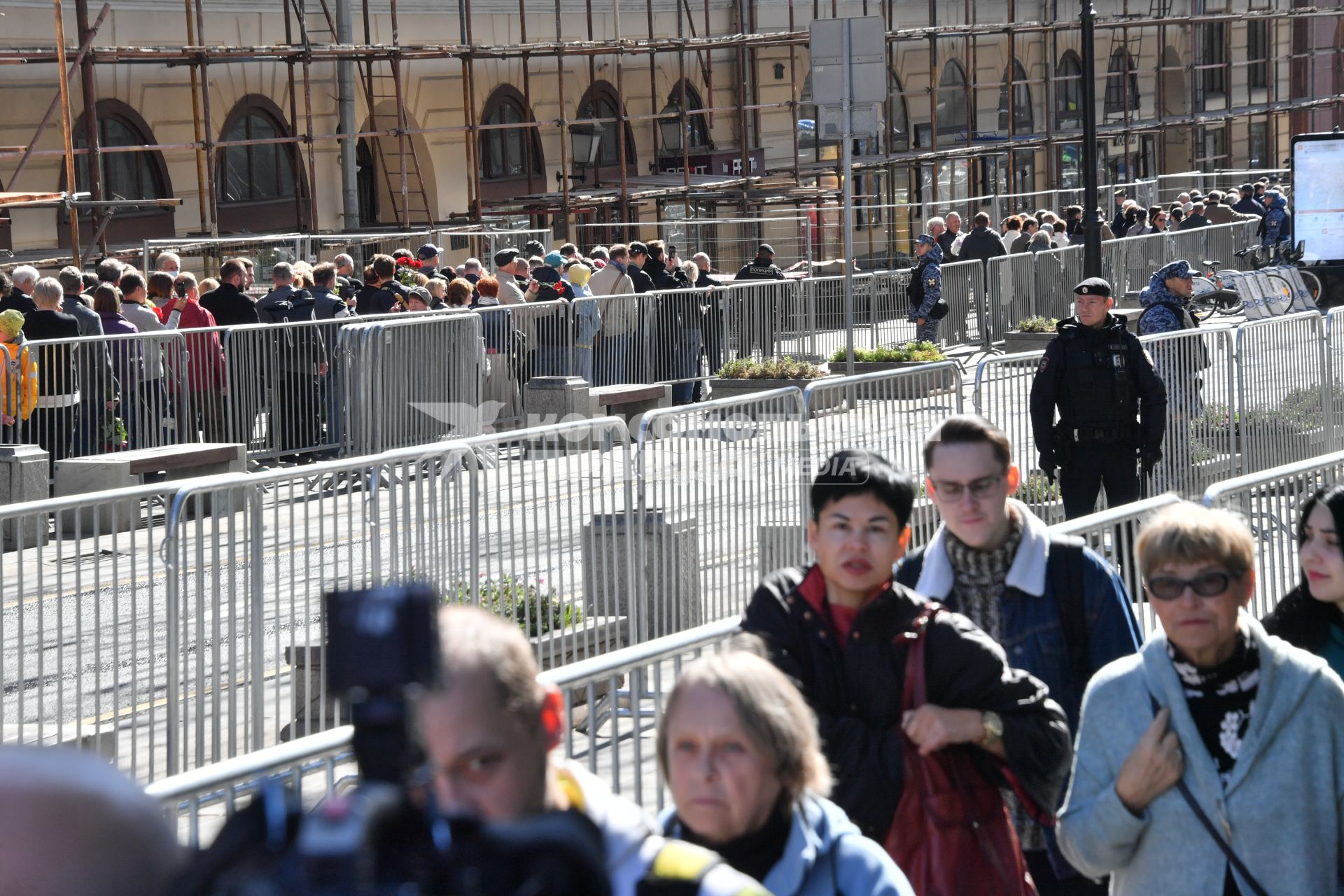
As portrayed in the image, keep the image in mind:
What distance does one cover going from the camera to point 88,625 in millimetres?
7492

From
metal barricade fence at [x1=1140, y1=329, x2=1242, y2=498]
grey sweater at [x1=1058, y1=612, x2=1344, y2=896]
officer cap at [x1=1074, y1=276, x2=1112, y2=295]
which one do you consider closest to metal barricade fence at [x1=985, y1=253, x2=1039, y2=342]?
metal barricade fence at [x1=1140, y1=329, x2=1242, y2=498]

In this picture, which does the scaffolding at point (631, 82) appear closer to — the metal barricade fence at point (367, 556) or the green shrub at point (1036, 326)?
the green shrub at point (1036, 326)

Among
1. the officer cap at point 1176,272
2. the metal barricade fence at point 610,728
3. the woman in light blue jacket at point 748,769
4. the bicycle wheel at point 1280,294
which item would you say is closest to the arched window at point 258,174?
the bicycle wheel at point 1280,294

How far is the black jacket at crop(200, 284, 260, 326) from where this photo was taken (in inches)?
627

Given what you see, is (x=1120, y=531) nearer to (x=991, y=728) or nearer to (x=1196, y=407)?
(x=991, y=728)

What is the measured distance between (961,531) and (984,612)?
0.64 feet

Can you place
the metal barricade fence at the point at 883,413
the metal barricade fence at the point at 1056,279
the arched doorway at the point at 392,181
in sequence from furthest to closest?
the arched doorway at the point at 392,181 < the metal barricade fence at the point at 1056,279 < the metal barricade fence at the point at 883,413

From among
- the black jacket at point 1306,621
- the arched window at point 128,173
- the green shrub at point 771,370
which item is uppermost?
the arched window at point 128,173

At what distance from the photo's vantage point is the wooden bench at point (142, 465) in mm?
13219

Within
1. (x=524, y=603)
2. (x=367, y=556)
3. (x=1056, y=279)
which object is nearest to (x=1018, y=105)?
(x=1056, y=279)

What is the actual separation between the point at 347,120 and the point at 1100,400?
19.9 metres

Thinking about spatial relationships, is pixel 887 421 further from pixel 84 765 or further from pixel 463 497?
pixel 84 765

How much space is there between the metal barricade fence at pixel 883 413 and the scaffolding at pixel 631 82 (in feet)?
37.5

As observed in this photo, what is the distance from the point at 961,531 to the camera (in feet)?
14.7
